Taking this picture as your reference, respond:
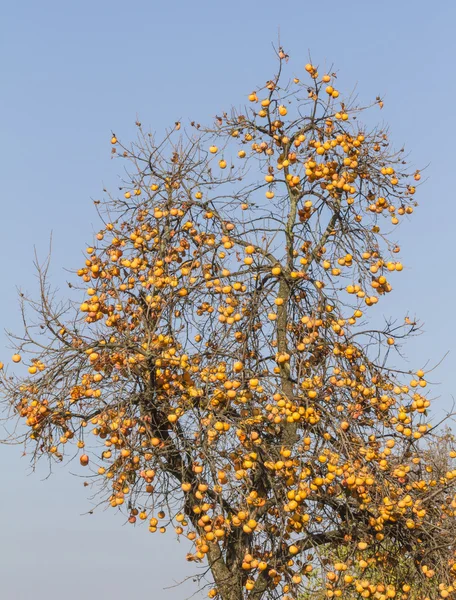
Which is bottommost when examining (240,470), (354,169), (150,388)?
(240,470)

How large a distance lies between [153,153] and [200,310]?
208cm

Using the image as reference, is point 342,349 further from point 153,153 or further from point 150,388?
point 153,153

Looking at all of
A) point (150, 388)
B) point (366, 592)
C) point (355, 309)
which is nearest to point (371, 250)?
point (355, 309)

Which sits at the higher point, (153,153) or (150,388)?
(153,153)

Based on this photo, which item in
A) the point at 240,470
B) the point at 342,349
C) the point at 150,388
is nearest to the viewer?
the point at 240,470

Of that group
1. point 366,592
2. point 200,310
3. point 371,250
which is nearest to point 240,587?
point 366,592

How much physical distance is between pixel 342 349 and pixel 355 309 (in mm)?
516

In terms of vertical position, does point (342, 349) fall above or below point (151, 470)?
above

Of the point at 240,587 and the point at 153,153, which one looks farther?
the point at 153,153

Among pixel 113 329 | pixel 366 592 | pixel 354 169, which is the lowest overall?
pixel 366 592

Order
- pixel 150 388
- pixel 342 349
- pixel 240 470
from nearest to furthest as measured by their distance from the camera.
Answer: pixel 240 470, pixel 150 388, pixel 342 349

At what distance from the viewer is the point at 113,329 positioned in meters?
9.84

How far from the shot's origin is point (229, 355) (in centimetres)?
945

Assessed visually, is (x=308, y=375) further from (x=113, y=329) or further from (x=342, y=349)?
(x=113, y=329)
